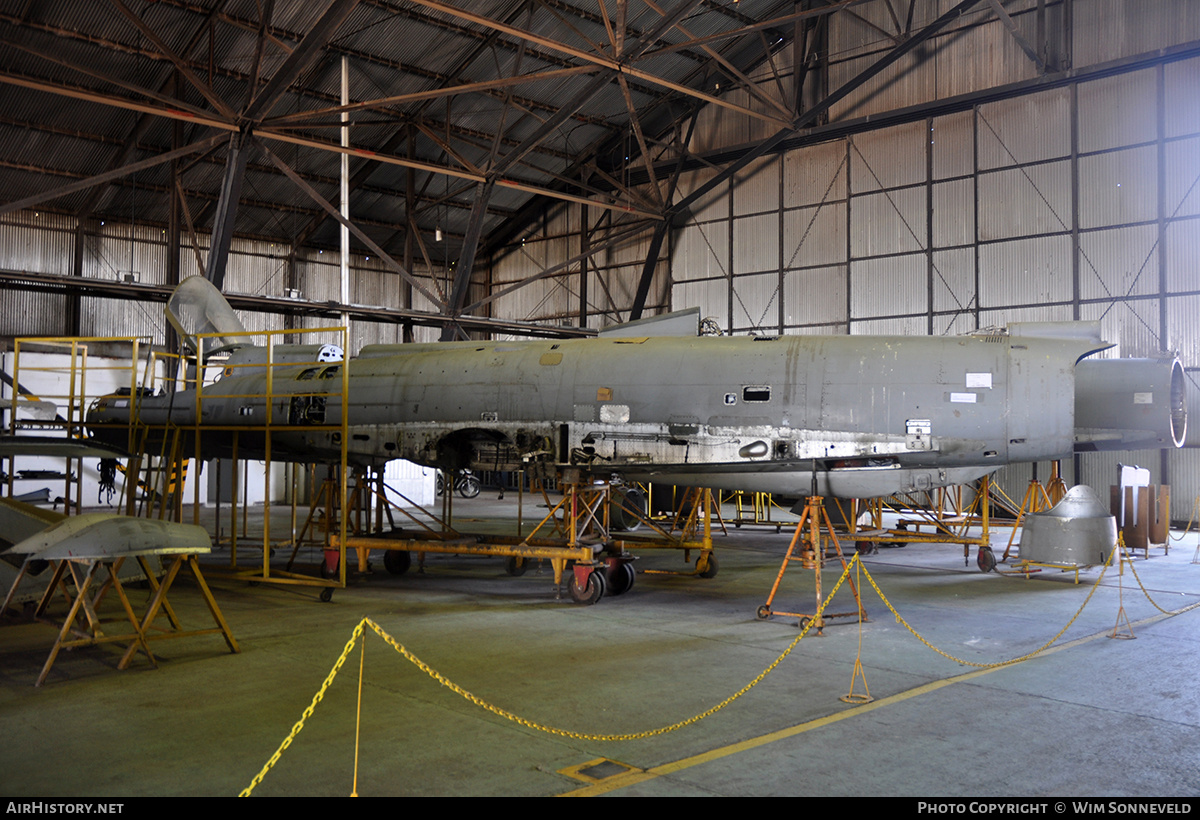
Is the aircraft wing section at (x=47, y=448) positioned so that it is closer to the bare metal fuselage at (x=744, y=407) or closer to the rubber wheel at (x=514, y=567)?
the bare metal fuselage at (x=744, y=407)

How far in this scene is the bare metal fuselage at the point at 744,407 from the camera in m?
11.8

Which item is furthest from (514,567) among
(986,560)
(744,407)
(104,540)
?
(986,560)

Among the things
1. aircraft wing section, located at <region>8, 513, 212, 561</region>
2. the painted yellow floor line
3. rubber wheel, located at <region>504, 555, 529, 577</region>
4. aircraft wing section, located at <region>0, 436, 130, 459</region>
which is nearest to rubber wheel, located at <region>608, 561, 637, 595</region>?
rubber wheel, located at <region>504, 555, 529, 577</region>

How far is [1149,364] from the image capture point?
1210 cm

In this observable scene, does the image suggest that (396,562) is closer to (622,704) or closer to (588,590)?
(588,590)

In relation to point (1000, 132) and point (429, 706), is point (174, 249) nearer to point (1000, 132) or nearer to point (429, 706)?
point (429, 706)

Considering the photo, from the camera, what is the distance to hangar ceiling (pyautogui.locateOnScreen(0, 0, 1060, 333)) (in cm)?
2175

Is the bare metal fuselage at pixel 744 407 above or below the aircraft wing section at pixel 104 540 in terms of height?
above

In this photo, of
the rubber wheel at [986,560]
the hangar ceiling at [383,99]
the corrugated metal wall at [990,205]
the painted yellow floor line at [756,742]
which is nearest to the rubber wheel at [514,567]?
the rubber wheel at [986,560]

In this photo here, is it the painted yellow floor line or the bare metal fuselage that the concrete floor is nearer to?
the painted yellow floor line

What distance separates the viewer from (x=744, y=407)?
12.4 meters

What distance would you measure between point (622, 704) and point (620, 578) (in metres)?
6.01

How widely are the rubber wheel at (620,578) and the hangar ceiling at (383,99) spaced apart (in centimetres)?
1211

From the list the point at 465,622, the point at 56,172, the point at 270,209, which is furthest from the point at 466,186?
→ the point at 465,622
